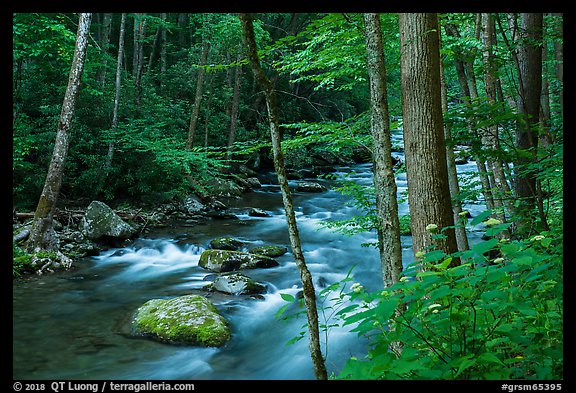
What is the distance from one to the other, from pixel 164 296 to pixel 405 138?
5587 millimetres

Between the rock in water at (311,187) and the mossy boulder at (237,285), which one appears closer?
the mossy boulder at (237,285)

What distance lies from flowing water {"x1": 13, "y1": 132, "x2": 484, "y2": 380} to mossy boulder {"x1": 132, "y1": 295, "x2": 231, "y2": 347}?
5.0 inches

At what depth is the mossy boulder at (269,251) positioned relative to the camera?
31.8 ft

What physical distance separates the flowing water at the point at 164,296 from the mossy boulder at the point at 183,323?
0.13 meters

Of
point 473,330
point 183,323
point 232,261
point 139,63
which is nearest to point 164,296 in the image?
point 232,261

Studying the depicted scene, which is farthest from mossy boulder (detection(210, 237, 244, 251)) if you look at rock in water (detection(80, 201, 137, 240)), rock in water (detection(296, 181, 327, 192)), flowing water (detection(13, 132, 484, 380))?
rock in water (detection(296, 181, 327, 192))

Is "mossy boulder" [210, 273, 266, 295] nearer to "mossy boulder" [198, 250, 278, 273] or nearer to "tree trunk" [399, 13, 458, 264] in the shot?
"mossy boulder" [198, 250, 278, 273]

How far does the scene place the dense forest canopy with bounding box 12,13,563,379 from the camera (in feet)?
6.83

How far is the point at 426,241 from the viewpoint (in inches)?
144

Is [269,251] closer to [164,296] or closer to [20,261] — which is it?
[164,296]

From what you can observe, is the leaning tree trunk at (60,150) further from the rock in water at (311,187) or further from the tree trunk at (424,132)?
the rock in water at (311,187)

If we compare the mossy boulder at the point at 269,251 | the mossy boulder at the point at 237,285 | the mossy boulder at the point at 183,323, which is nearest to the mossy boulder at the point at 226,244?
the mossy boulder at the point at 269,251

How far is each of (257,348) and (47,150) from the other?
30.2ft
